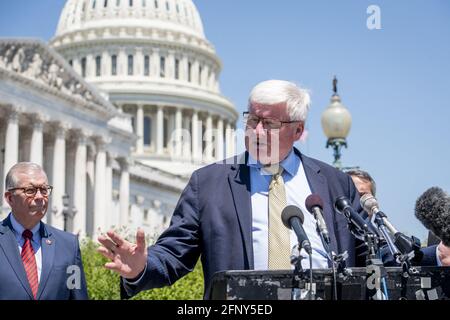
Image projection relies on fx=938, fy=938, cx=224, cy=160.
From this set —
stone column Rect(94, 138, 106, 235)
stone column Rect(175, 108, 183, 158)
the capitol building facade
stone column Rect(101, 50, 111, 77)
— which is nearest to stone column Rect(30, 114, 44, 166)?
the capitol building facade

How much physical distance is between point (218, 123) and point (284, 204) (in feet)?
381

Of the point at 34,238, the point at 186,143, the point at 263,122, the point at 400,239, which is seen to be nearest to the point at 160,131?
the point at 186,143

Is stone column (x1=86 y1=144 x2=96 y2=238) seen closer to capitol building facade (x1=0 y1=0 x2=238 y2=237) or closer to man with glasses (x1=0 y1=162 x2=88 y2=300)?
capitol building facade (x1=0 y1=0 x2=238 y2=237)

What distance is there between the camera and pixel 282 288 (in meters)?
4.57

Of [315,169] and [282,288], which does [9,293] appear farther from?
[282,288]

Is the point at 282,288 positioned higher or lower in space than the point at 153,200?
lower

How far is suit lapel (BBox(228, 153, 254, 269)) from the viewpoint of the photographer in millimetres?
5930

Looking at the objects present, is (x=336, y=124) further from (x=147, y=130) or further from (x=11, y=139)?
(x=147, y=130)

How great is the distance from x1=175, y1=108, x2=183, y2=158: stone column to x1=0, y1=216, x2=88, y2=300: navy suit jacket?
105652 mm

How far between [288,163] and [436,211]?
3.81 ft

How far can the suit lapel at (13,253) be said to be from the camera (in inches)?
272
